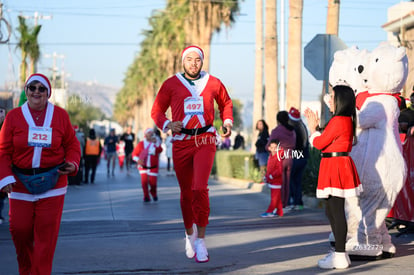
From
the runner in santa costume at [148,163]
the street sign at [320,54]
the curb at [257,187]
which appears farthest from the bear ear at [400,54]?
the runner in santa costume at [148,163]

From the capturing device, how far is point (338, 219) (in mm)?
7812

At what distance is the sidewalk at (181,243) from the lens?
7.85 meters

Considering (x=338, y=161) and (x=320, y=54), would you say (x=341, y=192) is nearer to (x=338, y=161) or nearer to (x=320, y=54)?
(x=338, y=161)

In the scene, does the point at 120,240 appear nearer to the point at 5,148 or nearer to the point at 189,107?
the point at 189,107

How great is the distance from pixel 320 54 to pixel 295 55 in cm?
686

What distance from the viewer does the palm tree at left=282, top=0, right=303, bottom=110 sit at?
68.4 feet

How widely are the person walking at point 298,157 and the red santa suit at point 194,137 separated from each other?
5824 mm

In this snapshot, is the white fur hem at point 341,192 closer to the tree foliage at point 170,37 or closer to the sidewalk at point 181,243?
the sidewalk at point 181,243

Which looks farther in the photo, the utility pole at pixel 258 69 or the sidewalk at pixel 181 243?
the utility pole at pixel 258 69

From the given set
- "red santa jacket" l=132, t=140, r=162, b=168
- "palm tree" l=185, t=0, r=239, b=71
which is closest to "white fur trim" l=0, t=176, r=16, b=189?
"red santa jacket" l=132, t=140, r=162, b=168

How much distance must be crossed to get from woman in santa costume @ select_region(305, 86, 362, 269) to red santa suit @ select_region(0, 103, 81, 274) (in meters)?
2.65

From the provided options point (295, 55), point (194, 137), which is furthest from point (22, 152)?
point (295, 55)

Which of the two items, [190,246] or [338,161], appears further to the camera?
[190,246]

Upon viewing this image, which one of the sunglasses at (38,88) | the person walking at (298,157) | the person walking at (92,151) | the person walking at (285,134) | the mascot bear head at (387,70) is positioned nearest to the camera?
the sunglasses at (38,88)
